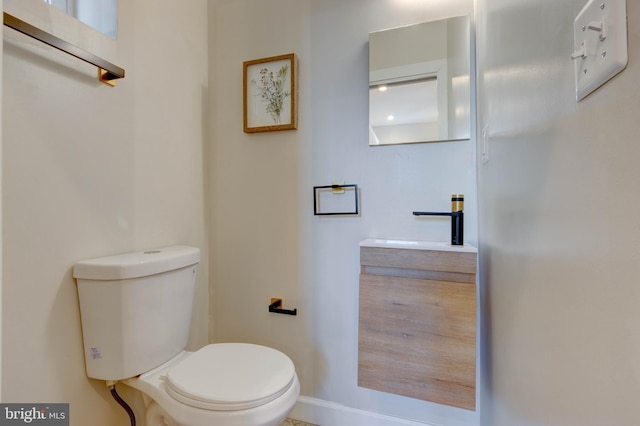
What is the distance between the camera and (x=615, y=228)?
1.08 feet

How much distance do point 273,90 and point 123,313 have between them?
3.73 ft

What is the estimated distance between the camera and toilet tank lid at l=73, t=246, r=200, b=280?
0.93m

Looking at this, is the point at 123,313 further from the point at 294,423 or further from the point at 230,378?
the point at 294,423

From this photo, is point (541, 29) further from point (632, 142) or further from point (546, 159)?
point (632, 142)

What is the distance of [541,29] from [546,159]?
24cm

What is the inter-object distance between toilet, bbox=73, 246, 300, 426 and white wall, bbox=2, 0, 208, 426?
8 cm

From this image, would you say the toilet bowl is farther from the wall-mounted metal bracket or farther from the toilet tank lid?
the wall-mounted metal bracket

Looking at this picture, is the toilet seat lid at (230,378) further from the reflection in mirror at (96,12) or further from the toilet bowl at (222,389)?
the reflection in mirror at (96,12)

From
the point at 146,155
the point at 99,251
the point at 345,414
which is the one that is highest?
the point at 146,155

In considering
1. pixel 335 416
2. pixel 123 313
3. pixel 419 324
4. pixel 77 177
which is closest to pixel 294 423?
pixel 335 416

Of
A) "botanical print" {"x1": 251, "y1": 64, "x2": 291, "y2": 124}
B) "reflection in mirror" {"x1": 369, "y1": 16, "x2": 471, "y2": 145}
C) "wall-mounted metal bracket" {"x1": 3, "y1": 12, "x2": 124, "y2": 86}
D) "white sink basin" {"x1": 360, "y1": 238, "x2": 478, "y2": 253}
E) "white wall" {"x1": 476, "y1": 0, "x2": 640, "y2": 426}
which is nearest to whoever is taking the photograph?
"white wall" {"x1": 476, "y1": 0, "x2": 640, "y2": 426}

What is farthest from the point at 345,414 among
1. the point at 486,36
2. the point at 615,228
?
the point at 486,36

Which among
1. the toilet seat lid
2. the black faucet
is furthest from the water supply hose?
the black faucet

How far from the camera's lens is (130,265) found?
3.09 feet
